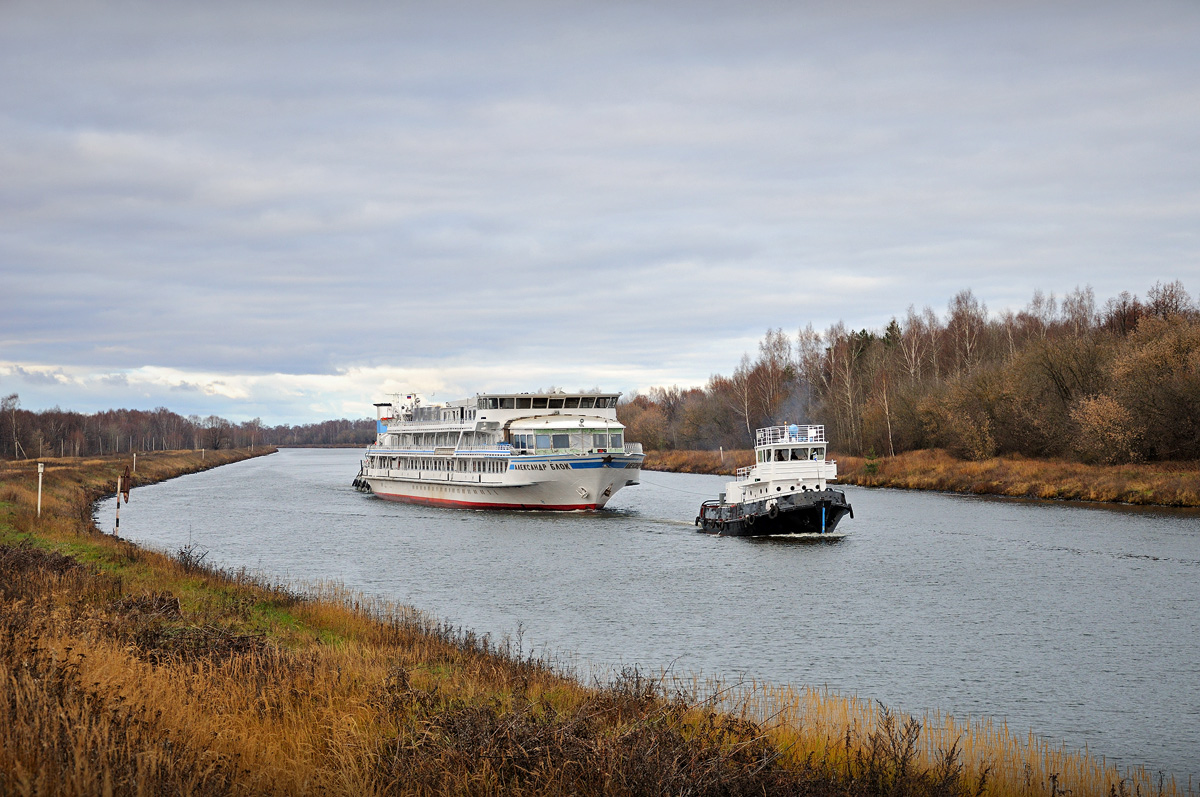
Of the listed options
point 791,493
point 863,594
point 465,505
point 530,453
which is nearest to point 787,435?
point 791,493

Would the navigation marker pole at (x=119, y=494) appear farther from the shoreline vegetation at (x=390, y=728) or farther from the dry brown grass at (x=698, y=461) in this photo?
the dry brown grass at (x=698, y=461)

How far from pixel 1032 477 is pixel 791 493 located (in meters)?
31.4

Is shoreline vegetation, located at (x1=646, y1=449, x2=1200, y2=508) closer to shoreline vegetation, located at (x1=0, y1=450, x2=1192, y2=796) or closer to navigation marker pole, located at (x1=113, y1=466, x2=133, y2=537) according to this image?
shoreline vegetation, located at (x1=0, y1=450, x2=1192, y2=796)

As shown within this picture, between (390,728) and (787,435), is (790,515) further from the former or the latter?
(390,728)

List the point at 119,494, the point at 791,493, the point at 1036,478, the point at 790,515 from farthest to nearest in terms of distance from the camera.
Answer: the point at 1036,478 < the point at 790,515 < the point at 791,493 < the point at 119,494

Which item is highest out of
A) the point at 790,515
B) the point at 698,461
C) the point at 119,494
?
the point at 119,494

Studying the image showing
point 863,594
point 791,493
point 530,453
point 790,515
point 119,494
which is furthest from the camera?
point 530,453

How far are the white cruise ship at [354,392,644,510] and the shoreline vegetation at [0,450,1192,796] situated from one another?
42.7 m

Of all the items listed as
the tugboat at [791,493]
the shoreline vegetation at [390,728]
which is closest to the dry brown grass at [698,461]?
the tugboat at [791,493]

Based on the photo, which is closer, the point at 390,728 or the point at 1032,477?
the point at 390,728

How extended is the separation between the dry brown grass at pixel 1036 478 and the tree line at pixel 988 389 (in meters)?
2.13

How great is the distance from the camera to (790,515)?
4891 cm

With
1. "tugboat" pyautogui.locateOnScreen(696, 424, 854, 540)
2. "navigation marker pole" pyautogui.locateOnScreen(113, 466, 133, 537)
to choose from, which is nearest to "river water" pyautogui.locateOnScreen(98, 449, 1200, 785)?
"navigation marker pole" pyautogui.locateOnScreen(113, 466, 133, 537)

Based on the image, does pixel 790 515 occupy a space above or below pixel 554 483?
below
